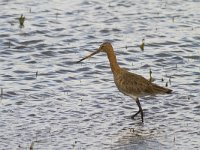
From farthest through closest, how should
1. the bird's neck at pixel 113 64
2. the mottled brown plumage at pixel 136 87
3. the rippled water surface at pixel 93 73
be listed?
the bird's neck at pixel 113 64 < the mottled brown plumage at pixel 136 87 < the rippled water surface at pixel 93 73

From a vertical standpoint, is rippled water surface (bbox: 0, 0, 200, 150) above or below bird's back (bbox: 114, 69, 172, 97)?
below

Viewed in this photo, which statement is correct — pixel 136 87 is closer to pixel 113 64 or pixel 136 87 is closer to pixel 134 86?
pixel 134 86

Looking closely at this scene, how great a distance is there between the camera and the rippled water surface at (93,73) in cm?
1095

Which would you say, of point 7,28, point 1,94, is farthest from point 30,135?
point 7,28

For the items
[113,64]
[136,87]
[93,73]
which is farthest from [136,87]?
[93,73]

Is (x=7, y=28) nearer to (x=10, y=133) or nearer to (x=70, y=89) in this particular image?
(x=70, y=89)

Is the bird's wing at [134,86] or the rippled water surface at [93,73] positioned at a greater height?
the bird's wing at [134,86]

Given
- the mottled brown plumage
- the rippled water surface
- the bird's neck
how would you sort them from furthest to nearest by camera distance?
the bird's neck → the mottled brown plumage → the rippled water surface

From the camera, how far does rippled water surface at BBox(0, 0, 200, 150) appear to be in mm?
10953

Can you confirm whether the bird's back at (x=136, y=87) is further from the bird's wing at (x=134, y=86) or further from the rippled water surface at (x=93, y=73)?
the rippled water surface at (x=93, y=73)

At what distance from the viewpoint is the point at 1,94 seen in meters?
12.7

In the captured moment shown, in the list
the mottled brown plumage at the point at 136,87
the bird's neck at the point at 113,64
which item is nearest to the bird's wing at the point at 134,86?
the mottled brown plumage at the point at 136,87

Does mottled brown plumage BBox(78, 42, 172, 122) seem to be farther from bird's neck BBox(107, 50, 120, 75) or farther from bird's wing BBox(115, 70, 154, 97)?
bird's neck BBox(107, 50, 120, 75)

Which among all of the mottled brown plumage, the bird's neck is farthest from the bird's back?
the bird's neck
